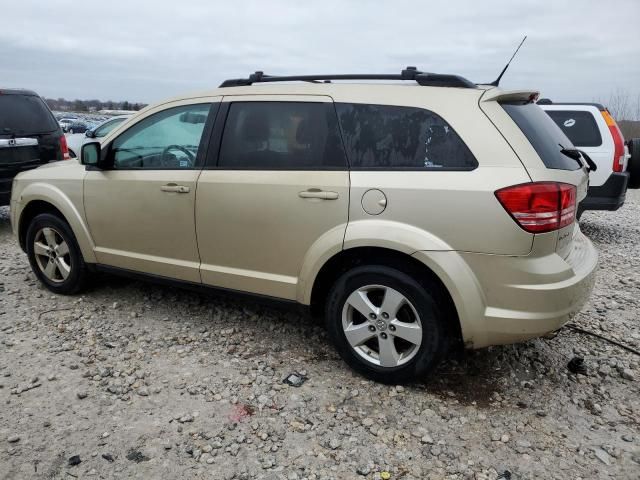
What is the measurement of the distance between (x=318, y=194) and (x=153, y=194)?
1.36 meters

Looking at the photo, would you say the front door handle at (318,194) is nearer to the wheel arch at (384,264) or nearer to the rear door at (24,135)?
the wheel arch at (384,264)

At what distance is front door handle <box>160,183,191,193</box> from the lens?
3.47 meters

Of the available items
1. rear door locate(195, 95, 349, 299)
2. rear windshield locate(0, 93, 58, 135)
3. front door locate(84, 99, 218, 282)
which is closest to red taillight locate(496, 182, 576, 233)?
rear door locate(195, 95, 349, 299)

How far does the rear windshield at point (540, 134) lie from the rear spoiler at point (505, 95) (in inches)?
1.1

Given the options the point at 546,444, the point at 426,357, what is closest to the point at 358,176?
the point at 426,357

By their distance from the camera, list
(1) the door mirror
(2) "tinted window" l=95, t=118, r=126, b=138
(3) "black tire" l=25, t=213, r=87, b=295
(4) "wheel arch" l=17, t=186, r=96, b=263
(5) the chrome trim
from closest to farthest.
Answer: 1. (1) the door mirror
2. (4) "wheel arch" l=17, t=186, r=96, b=263
3. (3) "black tire" l=25, t=213, r=87, b=295
4. (5) the chrome trim
5. (2) "tinted window" l=95, t=118, r=126, b=138

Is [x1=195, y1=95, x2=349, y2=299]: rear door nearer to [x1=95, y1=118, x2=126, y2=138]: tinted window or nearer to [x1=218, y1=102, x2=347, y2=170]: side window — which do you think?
[x1=218, y1=102, x2=347, y2=170]: side window

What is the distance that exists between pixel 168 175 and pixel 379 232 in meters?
1.65

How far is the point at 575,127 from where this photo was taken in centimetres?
692

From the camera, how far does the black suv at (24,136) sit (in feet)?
21.3

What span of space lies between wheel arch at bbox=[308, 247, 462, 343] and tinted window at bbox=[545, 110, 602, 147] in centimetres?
493

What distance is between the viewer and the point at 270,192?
10.3 feet

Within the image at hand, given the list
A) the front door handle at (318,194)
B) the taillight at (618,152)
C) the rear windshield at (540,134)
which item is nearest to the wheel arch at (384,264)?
the front door handle at (318,194)

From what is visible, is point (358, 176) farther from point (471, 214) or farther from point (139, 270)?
point (139, 270)
